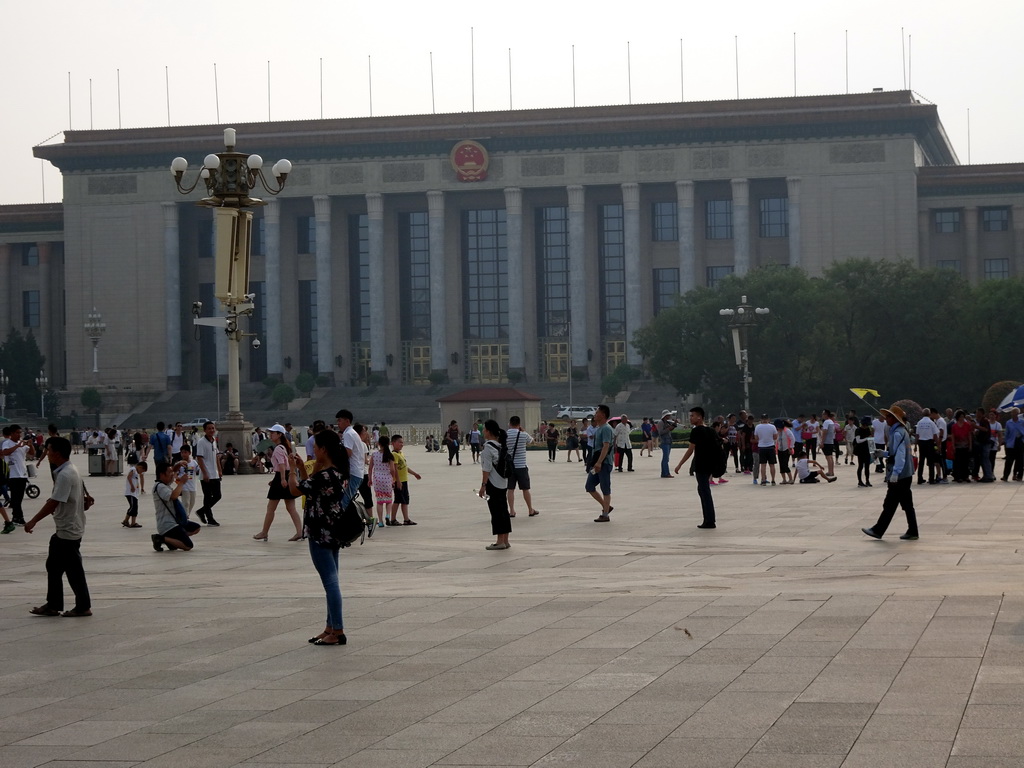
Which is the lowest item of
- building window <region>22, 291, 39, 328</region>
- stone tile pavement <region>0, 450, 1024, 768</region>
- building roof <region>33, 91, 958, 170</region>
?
stone tile pavement <region>0, 450, 1024, 768</region>

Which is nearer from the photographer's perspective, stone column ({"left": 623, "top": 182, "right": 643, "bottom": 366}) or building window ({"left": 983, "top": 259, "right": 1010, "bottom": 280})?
stone column ({"left": 623, "top": 182, "right": 643, "bottom": 366})

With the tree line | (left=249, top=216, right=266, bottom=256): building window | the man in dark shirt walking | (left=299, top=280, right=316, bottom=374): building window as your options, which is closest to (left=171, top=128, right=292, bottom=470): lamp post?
the man in dark shirt walking

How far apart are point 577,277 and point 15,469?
6741cm

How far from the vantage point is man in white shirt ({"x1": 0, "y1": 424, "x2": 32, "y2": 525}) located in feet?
74.1

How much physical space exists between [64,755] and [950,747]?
4244mm

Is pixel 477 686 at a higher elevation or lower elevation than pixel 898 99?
lower

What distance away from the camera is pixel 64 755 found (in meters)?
7.34

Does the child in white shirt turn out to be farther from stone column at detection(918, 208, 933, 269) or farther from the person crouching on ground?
stone column at detection(918, 208, 933, 269)

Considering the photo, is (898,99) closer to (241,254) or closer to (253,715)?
(241,254)

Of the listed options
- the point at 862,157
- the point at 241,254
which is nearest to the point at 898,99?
the point at 862,157

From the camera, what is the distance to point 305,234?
314ft

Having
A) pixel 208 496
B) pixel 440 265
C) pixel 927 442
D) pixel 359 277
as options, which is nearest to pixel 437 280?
pixel 440 265

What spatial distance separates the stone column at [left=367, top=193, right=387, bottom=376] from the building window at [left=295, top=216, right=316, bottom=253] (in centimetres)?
591

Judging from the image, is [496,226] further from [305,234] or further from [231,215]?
[231,215]
